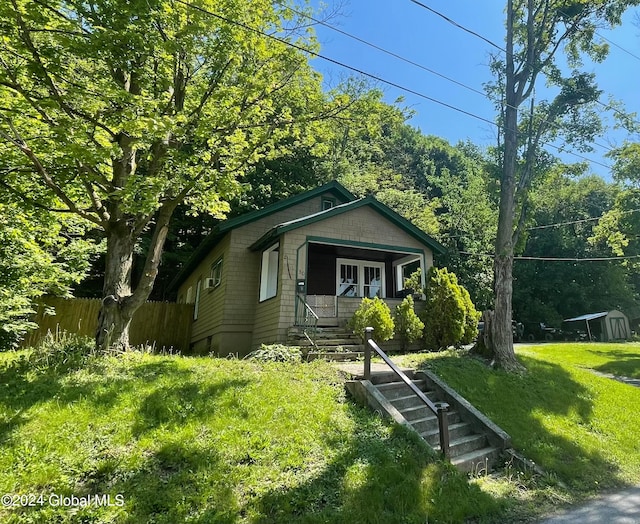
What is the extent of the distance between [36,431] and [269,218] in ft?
34.3

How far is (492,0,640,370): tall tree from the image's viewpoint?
934 cm

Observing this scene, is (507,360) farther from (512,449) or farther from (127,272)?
(127,272)

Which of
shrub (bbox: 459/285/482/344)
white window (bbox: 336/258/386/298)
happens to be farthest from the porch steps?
white window (bbox: 336/258/386/298)

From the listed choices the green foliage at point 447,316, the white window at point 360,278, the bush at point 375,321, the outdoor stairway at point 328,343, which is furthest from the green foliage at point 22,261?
the green foliage at point 447,316

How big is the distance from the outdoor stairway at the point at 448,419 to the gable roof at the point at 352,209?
572cm

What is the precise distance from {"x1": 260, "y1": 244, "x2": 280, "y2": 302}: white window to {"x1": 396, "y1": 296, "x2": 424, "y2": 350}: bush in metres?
4.14

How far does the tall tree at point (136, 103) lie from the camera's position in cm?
619

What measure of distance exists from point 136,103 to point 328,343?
22.2ft

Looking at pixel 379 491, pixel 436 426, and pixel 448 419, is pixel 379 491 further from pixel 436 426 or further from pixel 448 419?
pixel 448 419

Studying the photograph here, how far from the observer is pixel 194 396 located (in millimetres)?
5191

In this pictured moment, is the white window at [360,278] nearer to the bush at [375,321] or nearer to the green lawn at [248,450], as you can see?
the bush at [375,321]

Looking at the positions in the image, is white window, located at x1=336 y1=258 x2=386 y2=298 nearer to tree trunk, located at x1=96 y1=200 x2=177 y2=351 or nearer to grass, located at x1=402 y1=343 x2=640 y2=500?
grass, located at x1=402 y1=343 x2=640 y2=500

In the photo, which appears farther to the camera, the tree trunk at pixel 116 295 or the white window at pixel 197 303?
the white window at pixel 197 303

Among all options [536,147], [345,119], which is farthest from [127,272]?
[536,147]
